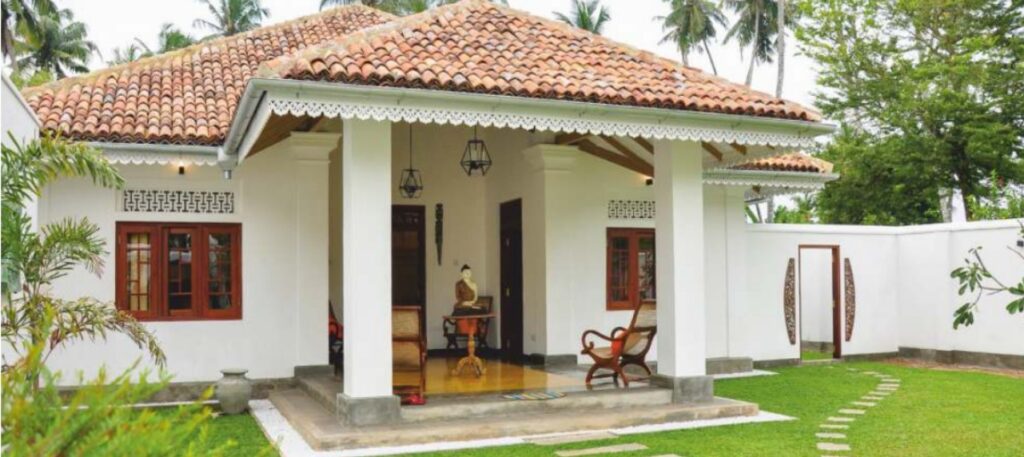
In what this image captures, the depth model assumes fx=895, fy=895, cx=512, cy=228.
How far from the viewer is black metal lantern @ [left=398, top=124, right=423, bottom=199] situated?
13109 mm

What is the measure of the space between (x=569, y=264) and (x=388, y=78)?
546 cm

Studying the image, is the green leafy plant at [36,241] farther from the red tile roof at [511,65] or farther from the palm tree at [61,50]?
the palm tree at [61,50]

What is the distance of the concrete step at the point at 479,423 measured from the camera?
7.64 metres

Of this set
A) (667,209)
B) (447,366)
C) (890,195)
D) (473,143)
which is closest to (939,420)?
(667,209)

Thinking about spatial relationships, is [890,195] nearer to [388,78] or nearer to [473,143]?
[473,143]

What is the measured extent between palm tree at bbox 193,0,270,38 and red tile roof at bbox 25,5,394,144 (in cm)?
2009

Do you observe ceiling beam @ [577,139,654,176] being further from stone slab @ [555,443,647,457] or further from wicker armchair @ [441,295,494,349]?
stone slab @ [555,443,647,457]

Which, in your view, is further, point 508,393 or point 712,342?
point 712,342

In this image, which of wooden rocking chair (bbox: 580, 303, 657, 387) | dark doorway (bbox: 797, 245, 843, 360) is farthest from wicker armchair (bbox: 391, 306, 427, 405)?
dark doorway (bbox: 797, 245, 843, 360)

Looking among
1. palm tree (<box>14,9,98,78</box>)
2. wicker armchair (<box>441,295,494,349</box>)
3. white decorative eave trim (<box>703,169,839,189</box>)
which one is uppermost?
palm tree (<box>14,9,98,78</box>)

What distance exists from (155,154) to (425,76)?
4022mm

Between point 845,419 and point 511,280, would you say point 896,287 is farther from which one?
point 845,419

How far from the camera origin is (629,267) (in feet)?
42.7

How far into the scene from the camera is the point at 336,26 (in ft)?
48.7
